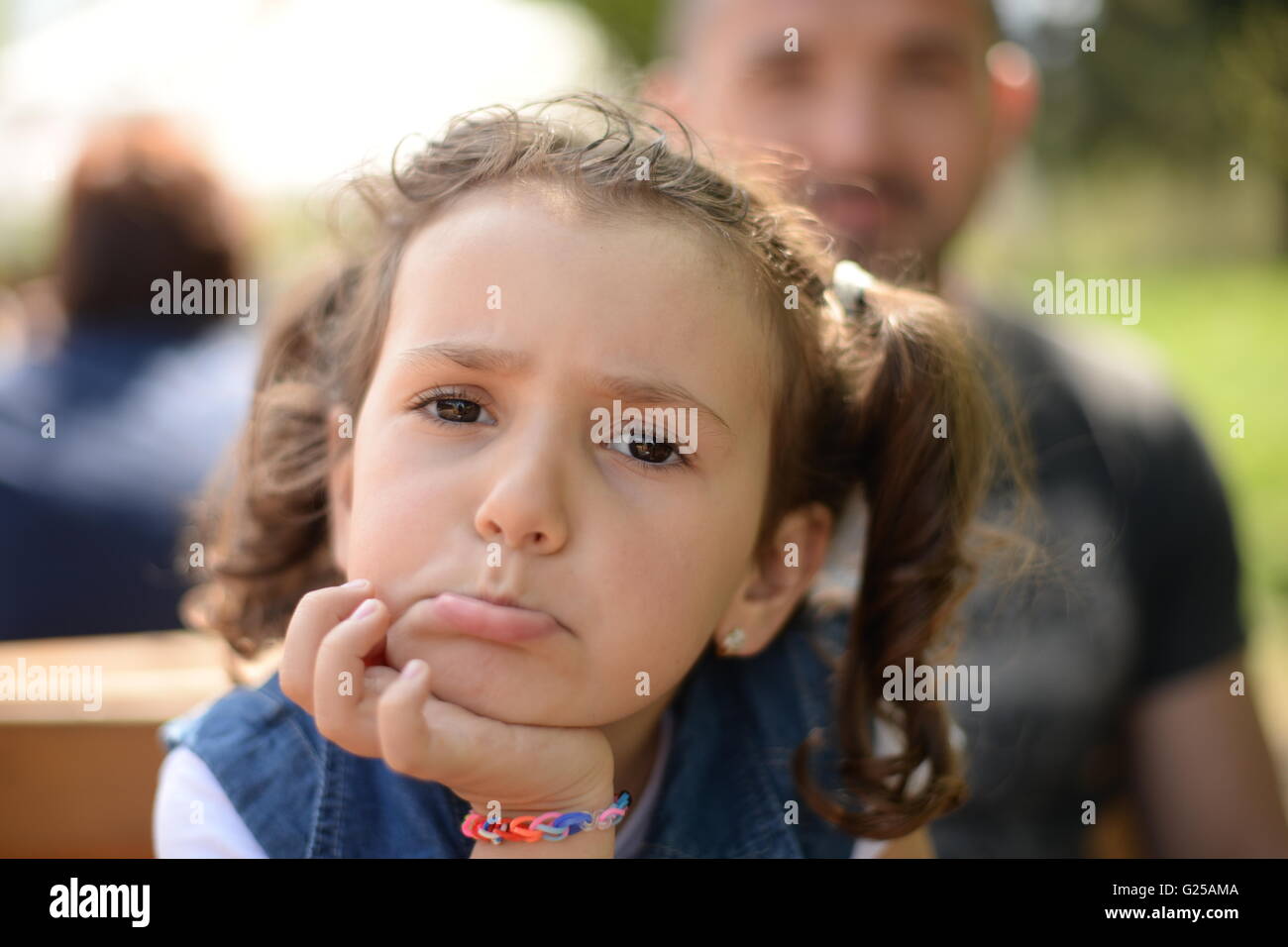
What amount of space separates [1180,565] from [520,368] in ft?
5.31

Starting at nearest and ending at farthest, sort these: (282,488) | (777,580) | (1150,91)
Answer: (777,580) < (282,488) < (1150,91)

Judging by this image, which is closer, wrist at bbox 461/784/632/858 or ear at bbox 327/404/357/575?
wrist at bbox 461/784/632/858

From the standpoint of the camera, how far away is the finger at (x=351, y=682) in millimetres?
1008

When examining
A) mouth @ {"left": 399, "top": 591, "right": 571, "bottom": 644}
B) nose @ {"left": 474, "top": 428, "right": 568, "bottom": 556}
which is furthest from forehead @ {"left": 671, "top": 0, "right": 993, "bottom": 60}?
mouth @ {"left": 399, "top": 591, "right": 571, "bottom": 644}

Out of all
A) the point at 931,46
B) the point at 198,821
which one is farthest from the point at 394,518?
the point at 931,46

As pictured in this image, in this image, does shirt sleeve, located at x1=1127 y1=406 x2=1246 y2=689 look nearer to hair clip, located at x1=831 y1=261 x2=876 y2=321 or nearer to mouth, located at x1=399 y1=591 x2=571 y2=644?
hair clip, located at x1=831 y1=261 x2=876 y2=321

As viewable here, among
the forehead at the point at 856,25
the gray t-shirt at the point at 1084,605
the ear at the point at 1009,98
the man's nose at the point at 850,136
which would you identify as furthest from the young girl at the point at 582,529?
the ear at the point at 1009,98

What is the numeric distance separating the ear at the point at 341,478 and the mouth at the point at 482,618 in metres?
0.24

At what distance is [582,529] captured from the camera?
3.51ft

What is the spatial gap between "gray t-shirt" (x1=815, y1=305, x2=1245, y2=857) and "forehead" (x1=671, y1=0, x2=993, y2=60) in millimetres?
580

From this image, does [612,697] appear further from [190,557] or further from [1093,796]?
[1093,796]

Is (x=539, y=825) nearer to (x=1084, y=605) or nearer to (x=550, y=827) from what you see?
→ (x=550, y=827)

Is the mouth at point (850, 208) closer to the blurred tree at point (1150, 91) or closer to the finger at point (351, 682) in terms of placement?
the finger at point (351, 682)

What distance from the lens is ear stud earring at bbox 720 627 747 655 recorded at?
1.34 meters
